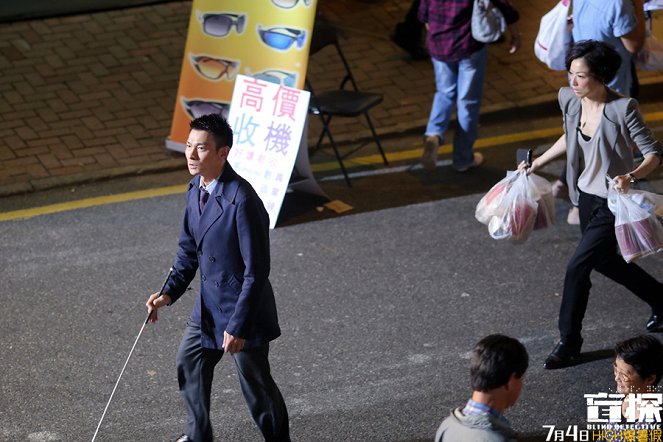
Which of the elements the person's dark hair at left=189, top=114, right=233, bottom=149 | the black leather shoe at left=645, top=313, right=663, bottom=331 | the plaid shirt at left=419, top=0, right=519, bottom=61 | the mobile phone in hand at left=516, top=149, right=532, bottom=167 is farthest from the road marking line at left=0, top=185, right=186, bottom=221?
the black leather shoe at left=645, top=313, right=663, bottom=331

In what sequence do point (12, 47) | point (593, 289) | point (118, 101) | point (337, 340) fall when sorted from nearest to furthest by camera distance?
point (337, 340) < point (593, 289) < point (118, 101) < point (12, 47)

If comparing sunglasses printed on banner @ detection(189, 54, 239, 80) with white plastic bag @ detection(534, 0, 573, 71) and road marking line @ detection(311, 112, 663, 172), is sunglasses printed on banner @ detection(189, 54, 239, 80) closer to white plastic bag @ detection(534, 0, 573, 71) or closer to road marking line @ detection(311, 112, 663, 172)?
road marking line @ detection(311, 112, 663, 172)

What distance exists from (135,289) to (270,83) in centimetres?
200

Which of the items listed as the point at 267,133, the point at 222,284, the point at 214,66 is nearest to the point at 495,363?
the point at 222,284

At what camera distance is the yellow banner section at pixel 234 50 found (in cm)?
957

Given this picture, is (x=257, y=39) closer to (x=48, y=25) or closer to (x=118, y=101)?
(x=118, y=101)

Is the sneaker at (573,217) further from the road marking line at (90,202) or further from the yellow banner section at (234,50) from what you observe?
the road marking line at (90,202)

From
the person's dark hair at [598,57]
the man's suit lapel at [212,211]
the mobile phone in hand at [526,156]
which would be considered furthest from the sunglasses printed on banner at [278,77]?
the man's suit lapel at [212,211]

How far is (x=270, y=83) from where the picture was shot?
9.32 m

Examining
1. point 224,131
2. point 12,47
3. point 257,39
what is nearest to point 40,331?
point 224,131

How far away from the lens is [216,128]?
19.6 feet

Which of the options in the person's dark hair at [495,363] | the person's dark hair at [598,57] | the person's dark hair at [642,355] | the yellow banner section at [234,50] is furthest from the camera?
the yellow banner section at [234,50]

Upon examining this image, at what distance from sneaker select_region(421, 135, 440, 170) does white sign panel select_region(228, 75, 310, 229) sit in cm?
Answer: 126

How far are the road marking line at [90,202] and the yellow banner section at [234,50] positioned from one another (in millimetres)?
598
